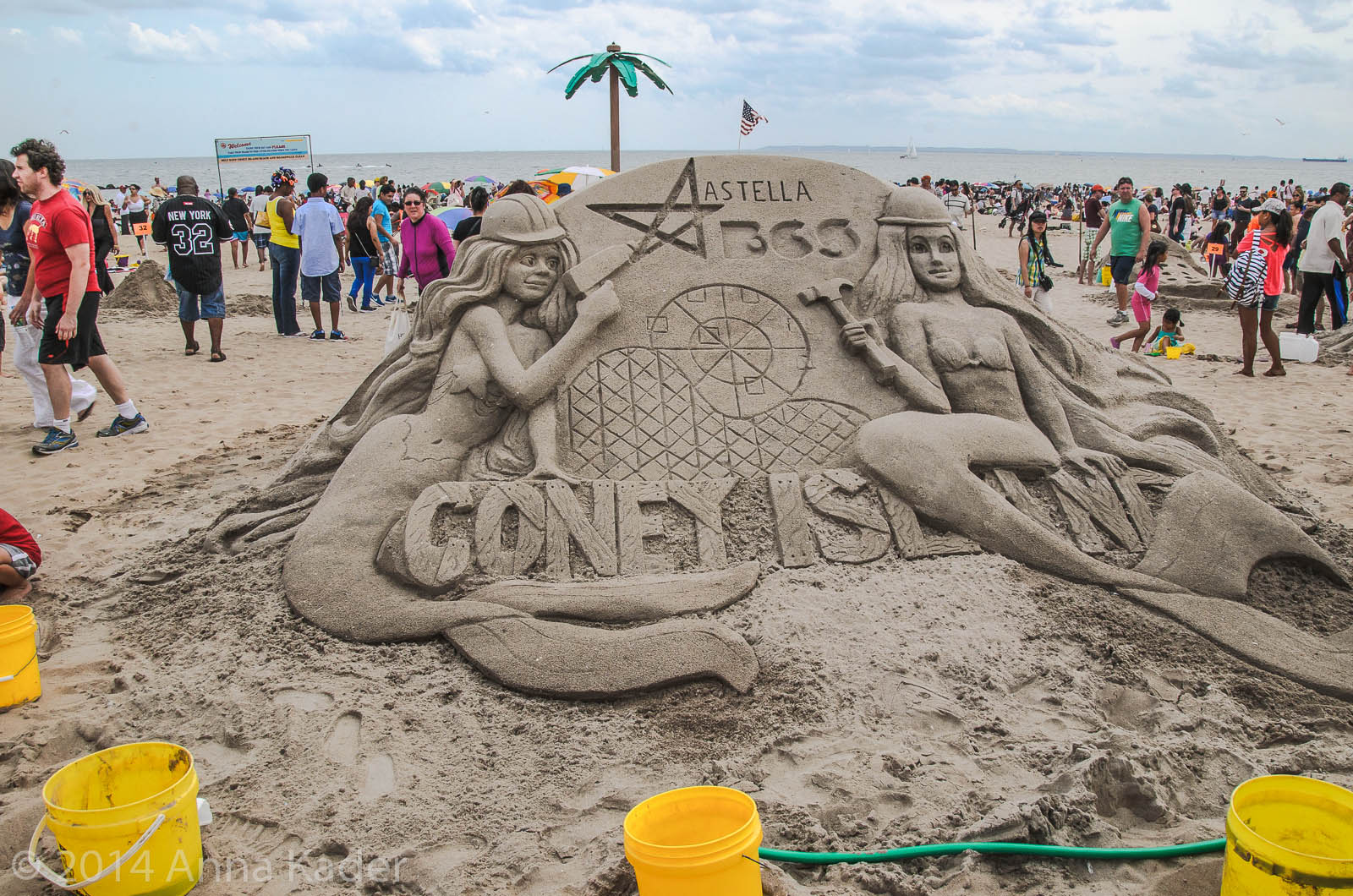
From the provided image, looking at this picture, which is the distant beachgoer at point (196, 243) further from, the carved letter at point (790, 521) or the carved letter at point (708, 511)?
the carved letter at point (790, 521)

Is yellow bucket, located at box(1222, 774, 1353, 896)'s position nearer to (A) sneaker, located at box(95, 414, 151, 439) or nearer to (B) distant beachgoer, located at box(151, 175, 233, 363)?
(A) sneaker, located at box(95, 414, 151, 439)

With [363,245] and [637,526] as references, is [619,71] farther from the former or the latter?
[637,526]

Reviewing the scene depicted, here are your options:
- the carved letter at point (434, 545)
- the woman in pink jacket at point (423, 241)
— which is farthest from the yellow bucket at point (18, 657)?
the woman in pink jacket at point (423, 241)

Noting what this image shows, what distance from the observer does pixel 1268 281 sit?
7.64 m

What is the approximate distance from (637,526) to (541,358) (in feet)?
2.82

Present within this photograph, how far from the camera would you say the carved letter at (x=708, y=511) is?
360 cm

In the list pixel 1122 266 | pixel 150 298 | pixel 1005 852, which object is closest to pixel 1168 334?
A: pixel 1122 266

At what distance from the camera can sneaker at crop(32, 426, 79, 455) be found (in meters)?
5.74

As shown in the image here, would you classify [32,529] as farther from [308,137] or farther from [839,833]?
[308,137]

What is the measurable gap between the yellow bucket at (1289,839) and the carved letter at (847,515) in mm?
1640

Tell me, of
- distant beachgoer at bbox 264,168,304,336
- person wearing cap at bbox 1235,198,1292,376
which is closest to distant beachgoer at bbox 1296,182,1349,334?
person wearing cap at bbox 1235,198,1292,376

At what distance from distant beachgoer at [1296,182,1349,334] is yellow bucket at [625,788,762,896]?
9272mm

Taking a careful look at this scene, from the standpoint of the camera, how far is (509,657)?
10.4ft

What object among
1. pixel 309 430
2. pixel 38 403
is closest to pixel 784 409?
pixel 309 430
